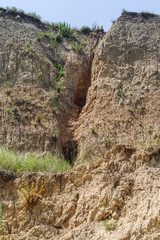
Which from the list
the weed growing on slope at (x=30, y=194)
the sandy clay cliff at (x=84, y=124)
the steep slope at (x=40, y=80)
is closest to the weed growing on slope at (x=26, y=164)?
the sandy clay cliff at (x=84, y=124)

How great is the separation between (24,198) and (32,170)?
1160 millimetres

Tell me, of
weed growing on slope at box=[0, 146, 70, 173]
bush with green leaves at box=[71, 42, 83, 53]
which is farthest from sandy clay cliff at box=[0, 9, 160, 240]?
weed growing on slope at box=[0, 146, 70, 173]

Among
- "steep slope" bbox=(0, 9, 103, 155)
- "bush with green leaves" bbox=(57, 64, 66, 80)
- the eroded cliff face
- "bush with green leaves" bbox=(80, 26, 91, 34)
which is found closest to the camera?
the eroded cliff face

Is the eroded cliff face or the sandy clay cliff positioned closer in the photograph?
the eroded cliff face

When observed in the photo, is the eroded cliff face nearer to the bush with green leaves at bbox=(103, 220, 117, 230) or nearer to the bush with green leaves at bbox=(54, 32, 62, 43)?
the bush with green leaves at bbox=(103, 220, 117, 230)

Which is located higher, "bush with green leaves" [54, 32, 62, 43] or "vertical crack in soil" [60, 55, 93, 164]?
"bush with green leaves" [54, 32, 62, 43]

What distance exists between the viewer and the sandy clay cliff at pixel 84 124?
8.57m

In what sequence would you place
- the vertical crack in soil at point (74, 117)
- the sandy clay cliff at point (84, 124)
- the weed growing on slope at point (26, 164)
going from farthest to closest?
1. the vertical crack in soil at point (74, 117)
2. the weed growing on slope at point (26, 164)
3. the sandy clay cliff at point (84, 124)

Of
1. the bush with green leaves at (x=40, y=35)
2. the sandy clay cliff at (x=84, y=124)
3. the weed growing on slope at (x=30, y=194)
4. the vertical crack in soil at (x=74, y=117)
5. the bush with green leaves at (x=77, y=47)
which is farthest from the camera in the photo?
the bush with green leaves at (x=77, y=47)

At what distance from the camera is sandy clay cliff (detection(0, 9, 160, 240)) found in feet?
28.1

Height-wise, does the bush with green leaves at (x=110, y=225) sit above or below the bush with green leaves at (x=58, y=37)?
below

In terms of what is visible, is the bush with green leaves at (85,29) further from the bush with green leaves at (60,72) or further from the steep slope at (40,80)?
the bush with green leaves at (60,72)

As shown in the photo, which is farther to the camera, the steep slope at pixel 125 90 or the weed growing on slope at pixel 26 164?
the steep slope at pixel 125 90

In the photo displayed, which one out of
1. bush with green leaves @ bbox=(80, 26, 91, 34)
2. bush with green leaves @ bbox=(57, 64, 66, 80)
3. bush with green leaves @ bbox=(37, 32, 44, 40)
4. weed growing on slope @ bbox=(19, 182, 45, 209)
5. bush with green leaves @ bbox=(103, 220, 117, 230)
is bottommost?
bush with green leaves @ bbox=(103, 220, 117, 230)
